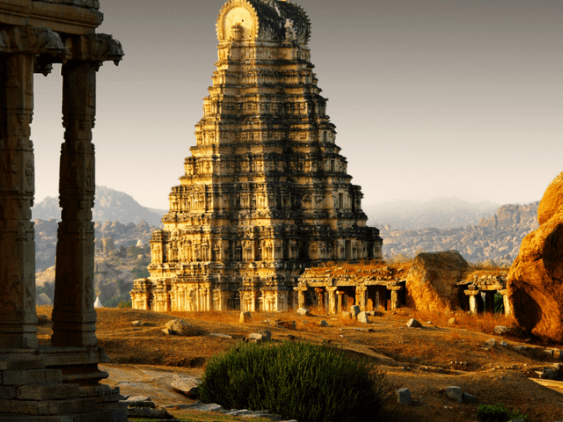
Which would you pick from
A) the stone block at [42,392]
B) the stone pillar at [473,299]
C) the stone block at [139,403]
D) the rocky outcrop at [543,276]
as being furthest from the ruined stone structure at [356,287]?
the stone block at [42,392]

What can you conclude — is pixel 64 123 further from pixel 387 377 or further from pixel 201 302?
pixel 201 302

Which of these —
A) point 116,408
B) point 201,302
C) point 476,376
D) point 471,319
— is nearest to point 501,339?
point 471,319

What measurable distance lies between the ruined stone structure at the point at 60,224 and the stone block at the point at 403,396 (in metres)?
8.07

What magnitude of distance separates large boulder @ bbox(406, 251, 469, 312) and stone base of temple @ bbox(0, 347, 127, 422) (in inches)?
1178

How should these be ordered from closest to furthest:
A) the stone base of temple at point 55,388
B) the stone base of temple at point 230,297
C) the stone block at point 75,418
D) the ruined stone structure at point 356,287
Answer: the stone block at point 75,418, the stone base of temple at point 55,388, the ruined stone structure at point 356,287, the stone base of temple at point 230,297

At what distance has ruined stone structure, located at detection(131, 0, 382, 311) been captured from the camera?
65250 millimetres

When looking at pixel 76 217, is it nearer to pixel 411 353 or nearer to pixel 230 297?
pixel 411 353

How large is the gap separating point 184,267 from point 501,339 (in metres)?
34.8

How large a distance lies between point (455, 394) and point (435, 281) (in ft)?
73.6

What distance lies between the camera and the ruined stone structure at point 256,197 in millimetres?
65250

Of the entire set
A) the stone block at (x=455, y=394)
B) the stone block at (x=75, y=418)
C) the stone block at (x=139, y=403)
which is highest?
the stone block at (x=75, y=418)

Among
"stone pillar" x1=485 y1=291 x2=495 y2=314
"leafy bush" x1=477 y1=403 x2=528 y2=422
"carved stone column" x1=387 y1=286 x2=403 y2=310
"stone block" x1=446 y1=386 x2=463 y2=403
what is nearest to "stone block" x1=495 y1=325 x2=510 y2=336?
"stone pillar" x1=485 y1=291 x2=495 y2=314

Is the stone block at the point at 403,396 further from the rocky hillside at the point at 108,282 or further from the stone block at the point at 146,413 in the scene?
the rocky hillside at the point at 108,282

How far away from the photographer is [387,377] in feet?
82.8
